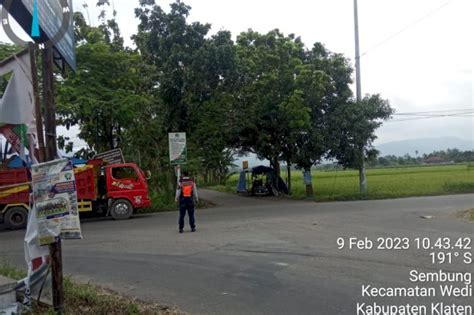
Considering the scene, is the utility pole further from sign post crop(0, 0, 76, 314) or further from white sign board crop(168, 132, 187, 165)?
sign post crop(0, 0, 76, 314)

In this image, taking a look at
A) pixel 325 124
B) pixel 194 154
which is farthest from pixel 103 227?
pixel 325 124

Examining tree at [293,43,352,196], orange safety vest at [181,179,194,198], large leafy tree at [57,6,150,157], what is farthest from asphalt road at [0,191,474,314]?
tree at [293,43,352,196]

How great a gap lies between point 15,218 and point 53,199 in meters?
12.4

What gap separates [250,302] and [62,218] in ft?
8.12

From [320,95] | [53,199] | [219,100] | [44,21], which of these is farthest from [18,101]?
[320,95]

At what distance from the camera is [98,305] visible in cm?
562

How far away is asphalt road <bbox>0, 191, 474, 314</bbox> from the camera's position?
6035 millimetres

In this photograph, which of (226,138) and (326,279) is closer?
(326,279)

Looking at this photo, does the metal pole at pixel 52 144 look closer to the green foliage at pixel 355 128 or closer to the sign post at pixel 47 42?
the sign post at pixel 47 42

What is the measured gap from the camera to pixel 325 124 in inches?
978

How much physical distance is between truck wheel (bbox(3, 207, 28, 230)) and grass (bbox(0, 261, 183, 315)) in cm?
1091

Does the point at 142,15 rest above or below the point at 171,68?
above

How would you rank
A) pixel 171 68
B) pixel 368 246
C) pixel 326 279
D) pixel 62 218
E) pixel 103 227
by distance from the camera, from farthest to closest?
1. pixel 171 68
2. pixel 103 227
3. pixel 368 246
4. pixel 326 279
5. pixel 62 218

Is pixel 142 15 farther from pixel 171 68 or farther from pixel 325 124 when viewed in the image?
pixel 325 124
